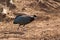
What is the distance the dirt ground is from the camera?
734cm

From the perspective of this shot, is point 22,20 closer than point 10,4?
Yes

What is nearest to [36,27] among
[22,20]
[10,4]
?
[22,20]

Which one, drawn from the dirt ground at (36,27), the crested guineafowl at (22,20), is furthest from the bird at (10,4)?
the crested guineafowl at (22,20)

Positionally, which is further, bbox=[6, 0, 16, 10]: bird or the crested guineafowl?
bbox=[6, 0, 16, 10]: bird

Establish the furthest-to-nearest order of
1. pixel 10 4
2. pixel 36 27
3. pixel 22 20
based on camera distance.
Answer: pixel 10 4, pixel 36 27, pixel 22 20

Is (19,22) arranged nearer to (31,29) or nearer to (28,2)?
(31,29)

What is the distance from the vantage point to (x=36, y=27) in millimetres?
8336

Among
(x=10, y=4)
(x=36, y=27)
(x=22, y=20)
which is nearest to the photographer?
(x=22, y=20)

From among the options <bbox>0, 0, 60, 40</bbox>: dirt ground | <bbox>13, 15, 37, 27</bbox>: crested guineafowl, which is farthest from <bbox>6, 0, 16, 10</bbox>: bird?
<bbox>13, 15, 37, 27</bbox>: crested guineafowl

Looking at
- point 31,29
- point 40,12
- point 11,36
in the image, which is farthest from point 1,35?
point 40,12

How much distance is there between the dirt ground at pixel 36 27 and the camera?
7.34 m

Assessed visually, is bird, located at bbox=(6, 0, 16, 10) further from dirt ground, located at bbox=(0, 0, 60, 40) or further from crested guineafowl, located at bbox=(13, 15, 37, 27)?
crested guineafowl, located at bbox=(13, 15, 37, 27)

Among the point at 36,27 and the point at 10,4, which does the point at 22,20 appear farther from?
the point at 10,4

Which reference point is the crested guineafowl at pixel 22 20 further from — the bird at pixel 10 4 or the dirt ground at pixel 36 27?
the bird at pixel 10 4
